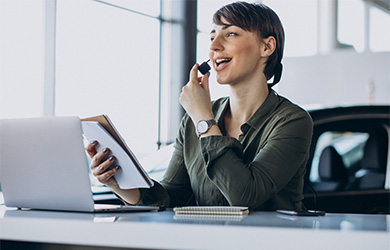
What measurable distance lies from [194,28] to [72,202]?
7.10 meters

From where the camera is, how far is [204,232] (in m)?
1.09

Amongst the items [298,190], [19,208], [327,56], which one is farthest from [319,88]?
[19,208]

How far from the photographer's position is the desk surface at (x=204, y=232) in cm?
101

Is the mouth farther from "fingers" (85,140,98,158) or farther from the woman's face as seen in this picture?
"fingers" (85,140,98,158)

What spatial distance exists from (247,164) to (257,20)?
20.1 inches

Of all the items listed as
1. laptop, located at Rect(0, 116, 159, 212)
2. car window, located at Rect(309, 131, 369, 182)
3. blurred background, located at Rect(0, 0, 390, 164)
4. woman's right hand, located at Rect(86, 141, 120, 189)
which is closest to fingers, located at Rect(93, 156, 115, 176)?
woman's right hand, located at Rect(86, 141, 120, 189)

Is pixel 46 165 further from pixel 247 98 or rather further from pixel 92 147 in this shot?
pixel 247 98

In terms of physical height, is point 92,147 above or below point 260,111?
below

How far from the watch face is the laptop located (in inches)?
11.6

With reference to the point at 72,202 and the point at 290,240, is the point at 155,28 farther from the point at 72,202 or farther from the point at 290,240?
the point at 290,240

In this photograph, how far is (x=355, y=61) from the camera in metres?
7.95

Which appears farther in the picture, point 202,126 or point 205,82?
point 205,82

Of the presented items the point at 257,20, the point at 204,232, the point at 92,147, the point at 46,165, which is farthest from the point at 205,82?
the point at 204,232

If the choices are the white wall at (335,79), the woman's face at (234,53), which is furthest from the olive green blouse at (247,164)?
the white wall at (335,79)
